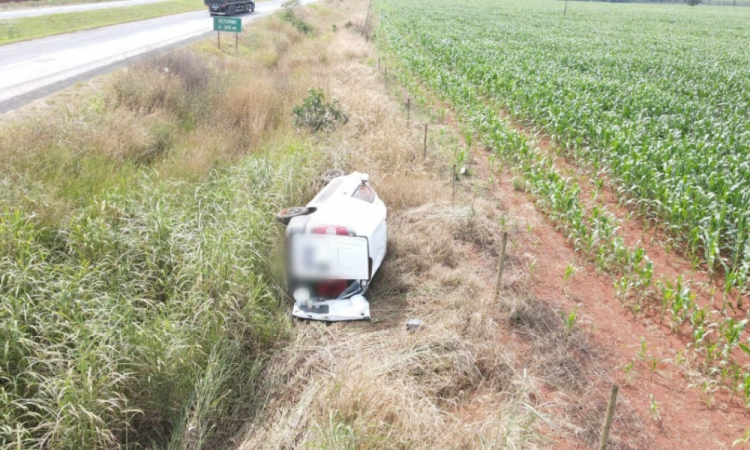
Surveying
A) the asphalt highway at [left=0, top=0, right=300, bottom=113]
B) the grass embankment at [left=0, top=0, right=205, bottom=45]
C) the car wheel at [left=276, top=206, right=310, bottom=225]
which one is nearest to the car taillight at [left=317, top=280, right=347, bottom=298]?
the car wheel at [left=276, top=206, right=310, bottom=225]

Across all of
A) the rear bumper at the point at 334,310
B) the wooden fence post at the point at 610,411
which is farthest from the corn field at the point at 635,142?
the rear bumper at the point at 334,310

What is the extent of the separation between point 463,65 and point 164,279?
15087mm

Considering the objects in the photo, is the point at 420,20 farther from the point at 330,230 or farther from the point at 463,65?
the point at 330,230

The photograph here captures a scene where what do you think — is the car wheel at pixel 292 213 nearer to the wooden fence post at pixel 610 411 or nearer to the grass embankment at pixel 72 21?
the wooden fence post at pixel 610 411

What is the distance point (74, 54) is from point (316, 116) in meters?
9.85

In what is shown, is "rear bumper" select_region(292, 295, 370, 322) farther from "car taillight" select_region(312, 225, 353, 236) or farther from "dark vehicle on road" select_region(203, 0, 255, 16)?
"dark vehicle on road" select_region(203, 0, 255, 16)

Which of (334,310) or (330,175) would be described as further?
(330,175)

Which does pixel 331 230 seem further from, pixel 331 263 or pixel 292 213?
pixel 292 213

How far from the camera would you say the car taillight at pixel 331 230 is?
4605 mm

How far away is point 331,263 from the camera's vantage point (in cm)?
454

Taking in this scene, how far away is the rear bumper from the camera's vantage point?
4566 mm

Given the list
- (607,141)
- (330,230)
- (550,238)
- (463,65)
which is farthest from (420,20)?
(330,230)

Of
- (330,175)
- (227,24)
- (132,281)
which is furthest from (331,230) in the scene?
(227,24)

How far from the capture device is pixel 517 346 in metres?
4.55
